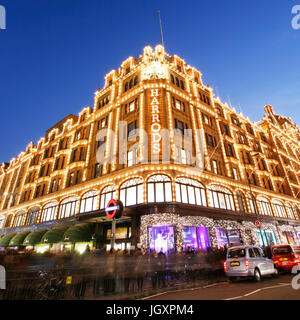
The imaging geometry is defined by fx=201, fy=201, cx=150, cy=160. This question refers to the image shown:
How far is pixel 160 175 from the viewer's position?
71.2 ft

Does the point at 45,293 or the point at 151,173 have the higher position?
the point at 151,173

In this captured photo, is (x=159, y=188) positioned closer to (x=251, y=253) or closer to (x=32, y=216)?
(x=251, y=253)

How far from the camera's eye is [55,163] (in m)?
36.7

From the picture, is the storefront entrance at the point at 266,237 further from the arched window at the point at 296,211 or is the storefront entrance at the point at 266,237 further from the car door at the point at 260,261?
the car door at the point at 260,261

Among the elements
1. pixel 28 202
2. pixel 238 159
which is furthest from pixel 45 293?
pixel 28 202

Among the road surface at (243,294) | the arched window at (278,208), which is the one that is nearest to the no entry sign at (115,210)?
the road surface at (243,294)

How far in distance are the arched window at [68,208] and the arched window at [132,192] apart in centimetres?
929

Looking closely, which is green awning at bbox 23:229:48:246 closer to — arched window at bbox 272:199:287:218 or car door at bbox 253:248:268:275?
car door at bbox 253:248:268:275

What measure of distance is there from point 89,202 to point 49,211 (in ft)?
32.5

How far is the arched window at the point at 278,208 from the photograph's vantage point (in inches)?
1337

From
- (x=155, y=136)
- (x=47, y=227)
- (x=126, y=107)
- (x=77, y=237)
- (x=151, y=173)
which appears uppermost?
(x=126, y=107)

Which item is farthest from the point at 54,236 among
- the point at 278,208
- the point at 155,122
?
the point at 278,208
